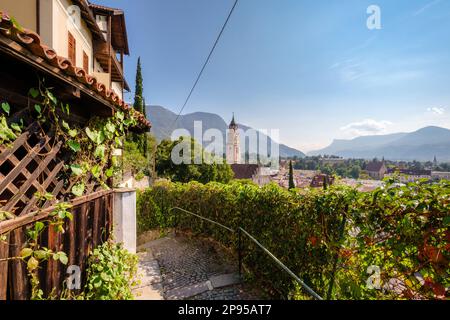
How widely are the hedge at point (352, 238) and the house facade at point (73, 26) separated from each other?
17.8 ft

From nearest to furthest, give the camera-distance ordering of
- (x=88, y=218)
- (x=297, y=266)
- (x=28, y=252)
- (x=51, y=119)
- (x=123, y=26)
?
1. (x=28, y=252)
2. (x=51, y=119)
3. (x=88, y=218)
4. (x=297, y=266)
5. (x=123, y=26)

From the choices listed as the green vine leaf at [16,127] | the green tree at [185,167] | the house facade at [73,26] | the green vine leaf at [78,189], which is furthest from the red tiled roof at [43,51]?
the green tree at [185,167]

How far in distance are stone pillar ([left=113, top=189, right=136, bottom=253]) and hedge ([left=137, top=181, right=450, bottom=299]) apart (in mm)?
2338

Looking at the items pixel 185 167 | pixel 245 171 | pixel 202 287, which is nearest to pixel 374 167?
pixel 245 171

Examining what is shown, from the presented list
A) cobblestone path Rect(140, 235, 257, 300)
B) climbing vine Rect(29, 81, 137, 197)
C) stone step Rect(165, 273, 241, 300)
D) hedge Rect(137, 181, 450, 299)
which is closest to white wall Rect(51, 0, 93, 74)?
climbing vine Rect(29, 81, 137, 197)

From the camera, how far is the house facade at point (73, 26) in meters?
5.07

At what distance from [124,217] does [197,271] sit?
85.8 inches

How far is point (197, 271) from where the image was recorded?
5.21 metres

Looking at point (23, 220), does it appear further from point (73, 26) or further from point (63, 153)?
point (73, 26)

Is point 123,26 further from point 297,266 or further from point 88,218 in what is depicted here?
point 297,266

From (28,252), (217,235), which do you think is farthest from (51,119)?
(217,235)

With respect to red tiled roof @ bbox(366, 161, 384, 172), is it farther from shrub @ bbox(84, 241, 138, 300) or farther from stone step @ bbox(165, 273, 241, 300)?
shrub @ bbox(84, 241, 138, 300)
